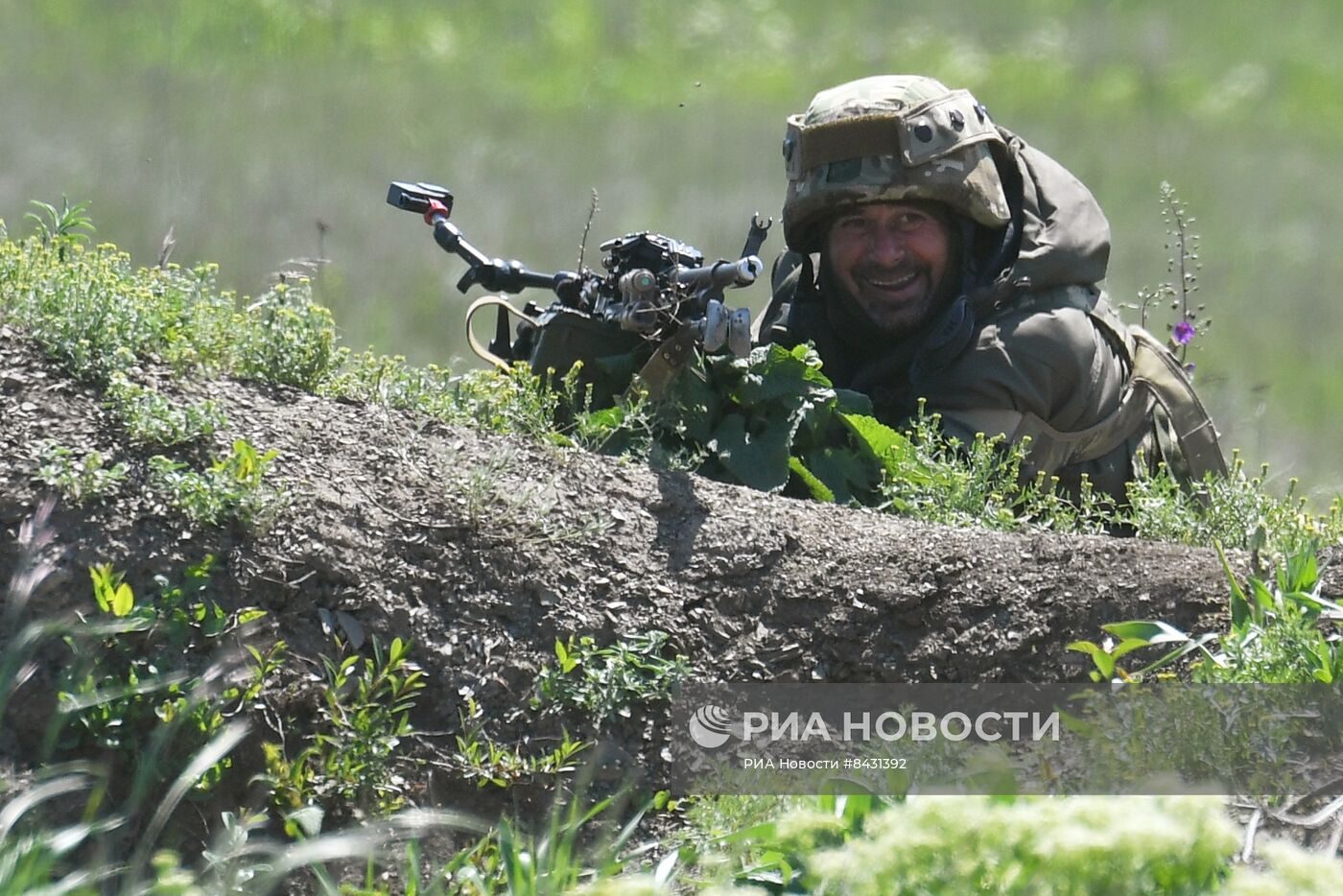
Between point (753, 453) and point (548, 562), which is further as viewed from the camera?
point (753, 453)

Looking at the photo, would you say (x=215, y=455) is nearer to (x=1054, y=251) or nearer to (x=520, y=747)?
(x=520, y=747)

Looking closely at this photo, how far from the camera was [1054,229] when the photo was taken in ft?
18.7

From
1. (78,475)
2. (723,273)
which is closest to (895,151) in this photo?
(723,273)

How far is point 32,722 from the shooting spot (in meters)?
3.45

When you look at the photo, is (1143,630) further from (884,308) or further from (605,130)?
(605,130)

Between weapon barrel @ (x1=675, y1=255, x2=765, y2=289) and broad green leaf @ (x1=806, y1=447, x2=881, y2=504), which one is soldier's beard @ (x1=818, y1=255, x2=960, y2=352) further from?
weapon barrel @ (x1=675, y1=255, x2=765, y2=289)

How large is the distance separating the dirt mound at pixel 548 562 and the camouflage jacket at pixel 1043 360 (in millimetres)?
1161

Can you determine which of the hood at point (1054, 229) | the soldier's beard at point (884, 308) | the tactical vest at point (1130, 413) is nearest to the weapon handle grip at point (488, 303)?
the tactical vest at point (1130, 413)

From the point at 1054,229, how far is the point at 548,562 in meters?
2.43

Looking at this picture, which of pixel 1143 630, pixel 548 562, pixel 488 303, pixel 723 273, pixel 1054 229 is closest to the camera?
pixel 1143 630

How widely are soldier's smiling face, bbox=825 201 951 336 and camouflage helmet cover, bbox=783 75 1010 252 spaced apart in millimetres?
101

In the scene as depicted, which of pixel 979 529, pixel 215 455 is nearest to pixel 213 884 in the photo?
pixel 215 455

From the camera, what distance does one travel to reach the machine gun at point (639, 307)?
445 cm

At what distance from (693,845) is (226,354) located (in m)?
1.74
